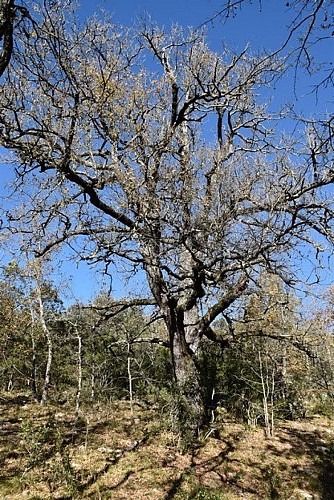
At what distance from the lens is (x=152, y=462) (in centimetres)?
675

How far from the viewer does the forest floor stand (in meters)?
5.66

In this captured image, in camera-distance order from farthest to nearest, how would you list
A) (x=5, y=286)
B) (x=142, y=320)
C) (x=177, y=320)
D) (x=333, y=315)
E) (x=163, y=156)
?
(x=333, y=315), (x=5, y=286), (x=142, y=320), (x=177, y=320), (x=163, y=156)

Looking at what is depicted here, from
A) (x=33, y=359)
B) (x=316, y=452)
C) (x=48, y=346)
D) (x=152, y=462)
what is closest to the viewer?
(x=152, y=462)

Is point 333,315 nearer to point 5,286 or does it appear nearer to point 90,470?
point 5,286

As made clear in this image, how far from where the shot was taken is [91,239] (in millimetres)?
6758

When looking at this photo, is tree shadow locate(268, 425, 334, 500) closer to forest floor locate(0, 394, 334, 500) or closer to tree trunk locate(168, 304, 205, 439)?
forest floor locate(0, 394, 334, 500)

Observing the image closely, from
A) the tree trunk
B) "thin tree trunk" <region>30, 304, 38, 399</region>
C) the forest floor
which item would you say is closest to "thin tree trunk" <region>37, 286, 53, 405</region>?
"thin tree trunk" <region>30, 304, 38, 399</region>

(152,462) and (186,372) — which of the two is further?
(186,372)

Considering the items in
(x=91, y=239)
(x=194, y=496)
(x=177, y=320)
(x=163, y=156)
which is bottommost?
(x=194, y=496)

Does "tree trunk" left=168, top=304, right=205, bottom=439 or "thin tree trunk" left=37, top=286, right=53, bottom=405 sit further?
"thin tree trunk" left=37, top=286, right=53, bottom=405

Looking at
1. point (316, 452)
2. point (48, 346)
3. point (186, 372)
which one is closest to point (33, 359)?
point (48, 346)

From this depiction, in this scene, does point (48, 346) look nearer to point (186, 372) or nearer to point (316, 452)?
point (186, 372)

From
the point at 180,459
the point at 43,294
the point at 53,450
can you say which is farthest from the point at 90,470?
the point at 43,294

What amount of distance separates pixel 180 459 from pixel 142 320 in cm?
488
